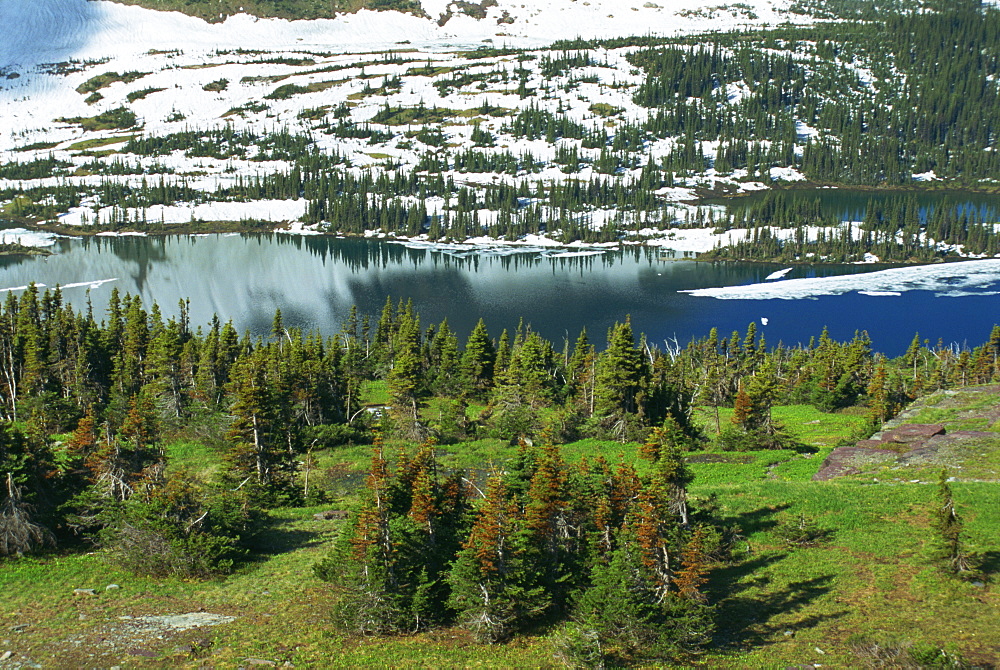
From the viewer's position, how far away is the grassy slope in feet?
88.2

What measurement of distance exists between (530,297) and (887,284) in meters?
81.4

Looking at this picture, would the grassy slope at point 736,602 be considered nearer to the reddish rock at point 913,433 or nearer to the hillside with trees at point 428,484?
the hillside with trees at point 428,484

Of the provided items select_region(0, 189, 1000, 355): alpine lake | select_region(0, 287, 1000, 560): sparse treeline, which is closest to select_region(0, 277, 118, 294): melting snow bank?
select_region(0, 189, 1000, 355): alpine lake

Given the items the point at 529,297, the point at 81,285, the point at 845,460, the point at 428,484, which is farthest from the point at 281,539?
the point at 81,285

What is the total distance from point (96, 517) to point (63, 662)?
10.0 m

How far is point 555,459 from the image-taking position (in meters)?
31.8

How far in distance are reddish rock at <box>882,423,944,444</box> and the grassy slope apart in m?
10.6

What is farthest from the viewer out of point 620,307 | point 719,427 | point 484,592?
point 620,307

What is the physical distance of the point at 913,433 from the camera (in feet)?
169

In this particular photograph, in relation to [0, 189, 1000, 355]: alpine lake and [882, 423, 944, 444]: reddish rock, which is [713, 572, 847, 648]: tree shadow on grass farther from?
[0, 189, 1000, 355]: alpine lake

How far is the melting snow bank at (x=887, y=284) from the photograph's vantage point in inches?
6570

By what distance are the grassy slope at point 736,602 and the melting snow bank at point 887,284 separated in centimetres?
12888

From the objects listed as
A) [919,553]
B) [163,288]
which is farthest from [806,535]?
[163,288]

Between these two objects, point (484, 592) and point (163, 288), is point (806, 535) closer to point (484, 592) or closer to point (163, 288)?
point (484, 592)
